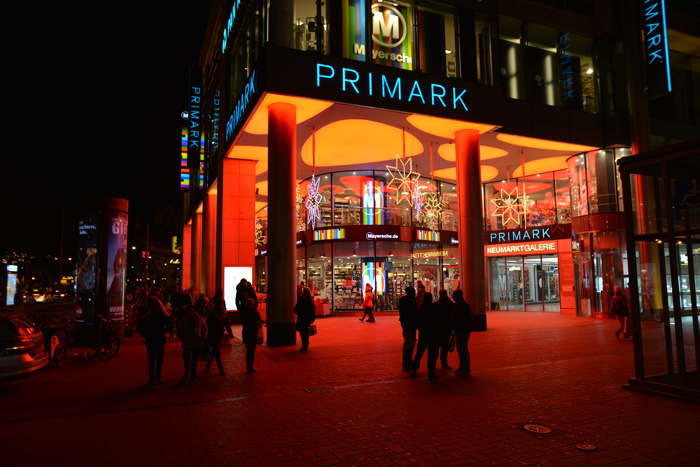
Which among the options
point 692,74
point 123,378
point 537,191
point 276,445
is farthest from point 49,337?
point 692,74

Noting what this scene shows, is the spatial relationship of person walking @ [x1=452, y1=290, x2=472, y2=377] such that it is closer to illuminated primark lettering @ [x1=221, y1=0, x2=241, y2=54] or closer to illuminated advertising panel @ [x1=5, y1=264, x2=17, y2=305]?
illuminated primark lettering @ [x1=221, y1=0, x2=241, y2=54]

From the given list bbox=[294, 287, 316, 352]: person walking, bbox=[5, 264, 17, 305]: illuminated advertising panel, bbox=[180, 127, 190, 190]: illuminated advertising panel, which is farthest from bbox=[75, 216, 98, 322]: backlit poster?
bbox=[180, 127, 190, 190]: illuminated advertising panel

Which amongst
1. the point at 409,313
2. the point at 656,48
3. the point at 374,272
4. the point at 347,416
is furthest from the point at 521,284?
the point at 347,416

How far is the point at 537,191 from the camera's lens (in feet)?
96.9

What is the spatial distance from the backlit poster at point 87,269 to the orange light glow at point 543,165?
20358 mm

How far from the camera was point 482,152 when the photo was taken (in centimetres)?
2384

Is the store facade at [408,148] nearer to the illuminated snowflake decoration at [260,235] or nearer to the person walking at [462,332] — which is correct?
the illuminated snowflake decoration at [260,235]

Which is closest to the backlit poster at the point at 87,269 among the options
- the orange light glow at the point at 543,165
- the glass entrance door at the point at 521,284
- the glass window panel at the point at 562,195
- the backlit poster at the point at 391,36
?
the backlit poster at the point at 391,36

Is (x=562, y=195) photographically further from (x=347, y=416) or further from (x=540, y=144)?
(x=347, y=416)

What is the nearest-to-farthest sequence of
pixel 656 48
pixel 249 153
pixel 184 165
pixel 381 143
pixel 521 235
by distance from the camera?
pixel 656 48, pixel 249 153, pixel 381 143, pixel 521 235, pixel 184 165

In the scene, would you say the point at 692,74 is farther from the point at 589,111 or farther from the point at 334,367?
the point at 334,367

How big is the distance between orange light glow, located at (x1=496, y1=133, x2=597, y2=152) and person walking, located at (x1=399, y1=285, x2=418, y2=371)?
1254 centimetres

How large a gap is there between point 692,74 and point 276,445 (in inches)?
1159

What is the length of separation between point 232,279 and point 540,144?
1446 cm
